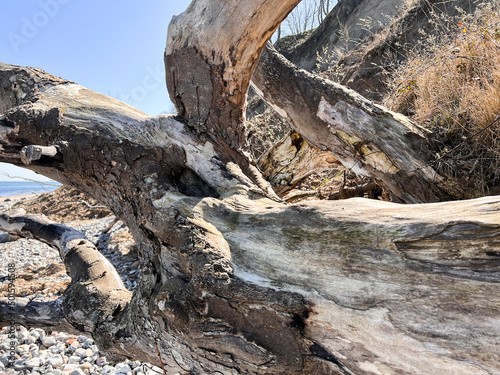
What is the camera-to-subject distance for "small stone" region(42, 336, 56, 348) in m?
3.89

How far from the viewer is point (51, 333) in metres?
4.05

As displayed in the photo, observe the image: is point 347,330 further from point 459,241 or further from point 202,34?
point 202,34

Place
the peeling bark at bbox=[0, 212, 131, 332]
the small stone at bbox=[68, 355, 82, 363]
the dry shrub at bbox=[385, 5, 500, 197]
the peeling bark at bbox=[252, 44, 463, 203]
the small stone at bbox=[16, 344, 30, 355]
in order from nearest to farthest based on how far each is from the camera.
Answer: the peeling bark at bbox=[0, 212, 131, 332], the dry shrub at bbox=[385, 5, 500, 197], the peeling bark at bbox=[252, 44, 463, 203], the small stone at bbox=[68, 355, 82, 363], the small stone at bbox=[16, 344, 30, 355]

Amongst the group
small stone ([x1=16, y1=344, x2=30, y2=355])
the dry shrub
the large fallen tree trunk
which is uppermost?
the dry shrub

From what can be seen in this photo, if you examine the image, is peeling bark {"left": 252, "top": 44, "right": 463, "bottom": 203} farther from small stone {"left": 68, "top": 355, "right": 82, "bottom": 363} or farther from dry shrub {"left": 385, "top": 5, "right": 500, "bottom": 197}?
small stone {"left": 68, "top": 355, "right": 82, "bottom": 363}

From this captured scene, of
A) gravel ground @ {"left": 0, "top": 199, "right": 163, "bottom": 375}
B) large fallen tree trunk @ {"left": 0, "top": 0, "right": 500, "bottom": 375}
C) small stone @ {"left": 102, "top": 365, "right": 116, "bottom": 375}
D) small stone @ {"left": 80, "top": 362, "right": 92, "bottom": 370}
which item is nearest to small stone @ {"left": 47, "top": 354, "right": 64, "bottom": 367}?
gravel ground @ {"left": 0, "top": 199, "right": 163, "bottom": 375}

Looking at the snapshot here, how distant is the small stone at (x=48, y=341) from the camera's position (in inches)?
153

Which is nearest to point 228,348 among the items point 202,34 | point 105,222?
point 202,34

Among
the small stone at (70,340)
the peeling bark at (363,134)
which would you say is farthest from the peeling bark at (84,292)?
the peeling bark at (363,134)

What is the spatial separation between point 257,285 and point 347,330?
0.41m

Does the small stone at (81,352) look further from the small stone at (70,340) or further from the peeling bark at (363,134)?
the peeling bark at (363,134)

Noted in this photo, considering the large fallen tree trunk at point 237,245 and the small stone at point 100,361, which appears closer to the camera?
the large fallen tree trunk at point 237,245

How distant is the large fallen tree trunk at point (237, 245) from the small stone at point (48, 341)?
204 cm

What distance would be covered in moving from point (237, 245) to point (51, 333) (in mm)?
3710
